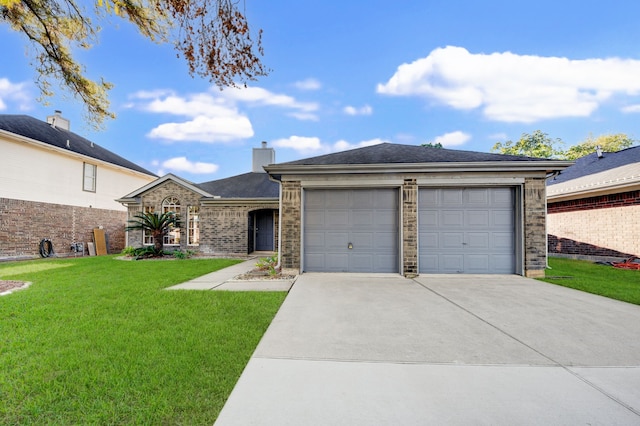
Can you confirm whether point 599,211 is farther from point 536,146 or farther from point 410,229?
point 536,146

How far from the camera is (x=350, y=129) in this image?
2023cm

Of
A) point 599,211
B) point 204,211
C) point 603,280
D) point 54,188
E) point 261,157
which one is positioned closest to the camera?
point 603,280

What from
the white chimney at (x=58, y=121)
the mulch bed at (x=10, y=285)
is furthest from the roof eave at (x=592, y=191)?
the white chimney at (x=58, y=121)

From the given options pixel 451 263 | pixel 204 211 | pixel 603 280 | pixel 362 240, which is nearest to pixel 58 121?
pixel 204 211

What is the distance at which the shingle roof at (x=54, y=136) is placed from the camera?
1201 centimetres

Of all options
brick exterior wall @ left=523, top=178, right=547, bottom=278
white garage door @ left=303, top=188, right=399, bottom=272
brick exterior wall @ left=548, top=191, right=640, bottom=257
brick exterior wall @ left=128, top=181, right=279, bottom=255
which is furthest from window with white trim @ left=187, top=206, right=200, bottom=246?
brick exterior wall @ left=548, top=191, right=640, bottom=257

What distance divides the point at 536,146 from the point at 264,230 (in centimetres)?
3453

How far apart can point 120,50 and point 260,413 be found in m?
11.4

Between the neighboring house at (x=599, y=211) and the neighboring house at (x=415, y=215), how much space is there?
528 cm

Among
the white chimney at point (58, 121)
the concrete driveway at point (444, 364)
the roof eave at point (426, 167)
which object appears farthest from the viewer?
the white chimney at point (58, 121)

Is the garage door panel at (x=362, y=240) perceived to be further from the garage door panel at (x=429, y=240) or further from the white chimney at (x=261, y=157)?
the white chimney at (x=261, y=157)

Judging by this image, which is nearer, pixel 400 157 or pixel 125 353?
pixel 125 353

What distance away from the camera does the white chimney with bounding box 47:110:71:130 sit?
50.5ft

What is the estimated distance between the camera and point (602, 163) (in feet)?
43.5
